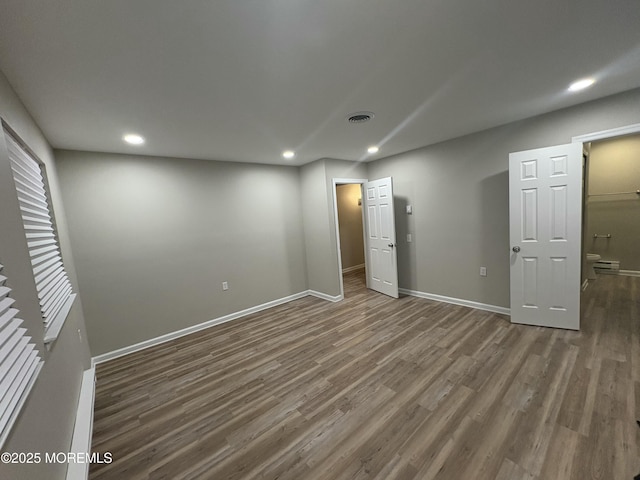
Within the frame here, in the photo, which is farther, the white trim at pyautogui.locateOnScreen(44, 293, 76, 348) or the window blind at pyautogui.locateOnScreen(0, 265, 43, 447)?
the white trim at pyautogui.locateOnScreen(44, 293, 76, 348)

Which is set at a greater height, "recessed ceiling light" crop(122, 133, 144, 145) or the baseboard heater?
"recessed ceiling light" crop(122, 133, 144, 145)

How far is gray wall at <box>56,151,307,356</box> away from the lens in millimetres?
2867

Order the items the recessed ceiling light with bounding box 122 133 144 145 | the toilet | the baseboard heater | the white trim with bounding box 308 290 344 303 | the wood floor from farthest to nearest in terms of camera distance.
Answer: the baseboard heater → the toilet → the white trim with bounding box 308 290 344 303 → the recessed ceiling light with bounding box 122 133 144 145 → the wood floor

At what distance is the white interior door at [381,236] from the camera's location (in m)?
4.14

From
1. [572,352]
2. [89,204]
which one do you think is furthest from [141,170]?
[572,352]

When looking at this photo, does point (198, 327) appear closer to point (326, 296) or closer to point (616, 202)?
point (326, 296)

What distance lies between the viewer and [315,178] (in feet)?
14.0

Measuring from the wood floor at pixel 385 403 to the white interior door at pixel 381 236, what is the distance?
3.85 feet

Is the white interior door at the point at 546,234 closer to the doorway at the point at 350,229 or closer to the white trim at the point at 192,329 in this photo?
the white trim at the point at 192,329

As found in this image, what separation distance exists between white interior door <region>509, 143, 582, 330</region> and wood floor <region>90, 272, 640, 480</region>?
29 centimetres

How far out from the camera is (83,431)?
5.47ft

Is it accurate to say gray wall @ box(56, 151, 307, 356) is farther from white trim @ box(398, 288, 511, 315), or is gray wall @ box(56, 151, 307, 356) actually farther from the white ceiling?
white trim @ box(398, 288, 511, 315)

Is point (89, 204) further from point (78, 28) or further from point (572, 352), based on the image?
point (572, 352)

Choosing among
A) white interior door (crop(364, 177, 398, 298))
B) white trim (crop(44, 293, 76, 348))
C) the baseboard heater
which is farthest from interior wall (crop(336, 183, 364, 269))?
white trim (crop(44, 293, 76, 348))
